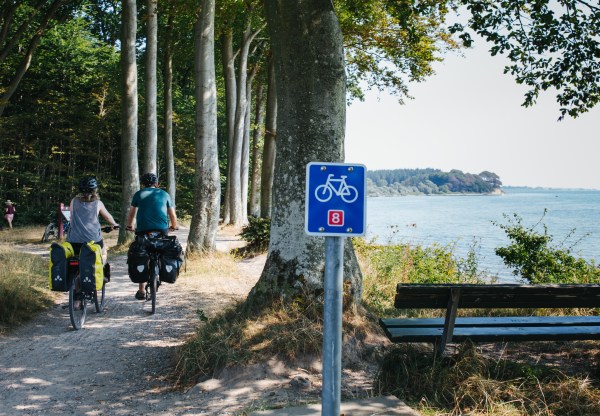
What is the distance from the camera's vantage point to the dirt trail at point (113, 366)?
536 cm

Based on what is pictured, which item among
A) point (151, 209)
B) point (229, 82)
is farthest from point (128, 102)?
point (151, 209)

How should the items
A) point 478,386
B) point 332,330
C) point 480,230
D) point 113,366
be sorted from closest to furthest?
1. point 332,330
2. point 478,386
3. point 113,366
4. point 480,230

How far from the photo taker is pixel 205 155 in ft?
45.4

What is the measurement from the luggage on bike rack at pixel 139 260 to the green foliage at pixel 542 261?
8555 millimetres

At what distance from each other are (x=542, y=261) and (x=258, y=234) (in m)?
7.28

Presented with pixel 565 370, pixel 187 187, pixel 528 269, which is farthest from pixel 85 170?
pixel 565 370

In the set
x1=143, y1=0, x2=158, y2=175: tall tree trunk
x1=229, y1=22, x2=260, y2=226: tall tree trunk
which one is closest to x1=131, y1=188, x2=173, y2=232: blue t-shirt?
x1=143, y1=0, x2=158, y2=175: tall tree trunk

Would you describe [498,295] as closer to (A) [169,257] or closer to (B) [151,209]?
(A) [169,257]

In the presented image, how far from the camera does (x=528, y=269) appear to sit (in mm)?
14406

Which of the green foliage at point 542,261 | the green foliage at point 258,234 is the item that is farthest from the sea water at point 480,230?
the green foliage at point 258,234

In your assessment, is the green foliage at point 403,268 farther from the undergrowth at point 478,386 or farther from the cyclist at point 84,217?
the cyclist at point 84,217

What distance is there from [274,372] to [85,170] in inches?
1291

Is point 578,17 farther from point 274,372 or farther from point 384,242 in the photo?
point 384,242

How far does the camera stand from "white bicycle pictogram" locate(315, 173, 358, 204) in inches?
122
